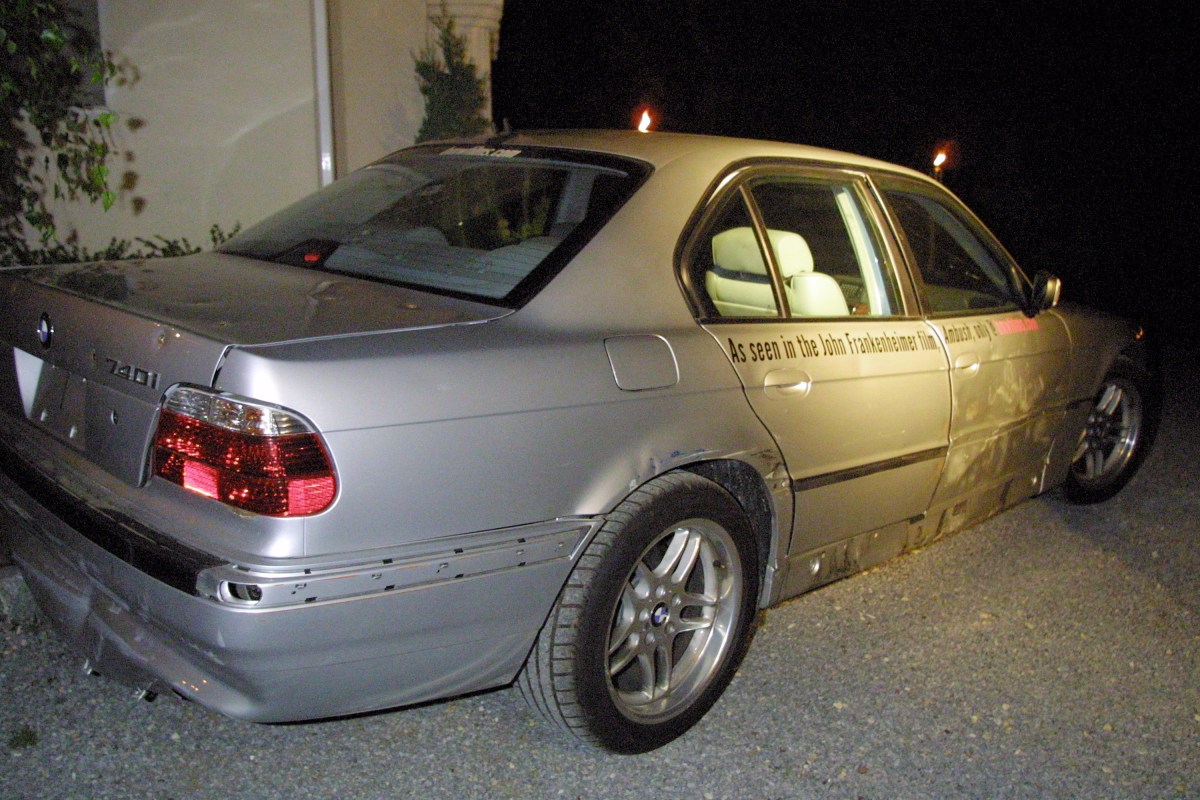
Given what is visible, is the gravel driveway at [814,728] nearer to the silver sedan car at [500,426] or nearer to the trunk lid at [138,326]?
the silver sedan car at [500,426]

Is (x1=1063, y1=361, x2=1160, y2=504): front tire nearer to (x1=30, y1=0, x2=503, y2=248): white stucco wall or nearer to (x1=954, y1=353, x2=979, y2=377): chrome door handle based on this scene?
(x1=954, y1=353, x2=979, y2=377): chrome door handle

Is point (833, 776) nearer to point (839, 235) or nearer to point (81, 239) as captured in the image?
point (839, 235)

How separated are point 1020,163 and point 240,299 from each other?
19982 millimetres

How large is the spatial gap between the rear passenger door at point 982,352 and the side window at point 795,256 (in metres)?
0.16

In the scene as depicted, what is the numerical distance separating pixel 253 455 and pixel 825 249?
2193 mm

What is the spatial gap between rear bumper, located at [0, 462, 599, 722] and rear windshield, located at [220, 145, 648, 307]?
679mm

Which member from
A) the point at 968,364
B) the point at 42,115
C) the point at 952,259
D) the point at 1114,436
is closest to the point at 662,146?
the point at 968,364

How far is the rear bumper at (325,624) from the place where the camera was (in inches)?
90.6

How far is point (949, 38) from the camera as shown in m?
22.3

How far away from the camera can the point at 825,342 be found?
3348mm

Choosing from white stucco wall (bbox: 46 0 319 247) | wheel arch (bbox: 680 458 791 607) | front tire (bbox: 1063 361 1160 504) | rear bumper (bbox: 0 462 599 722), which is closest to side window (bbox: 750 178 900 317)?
wheel arch (bbox: 680 458 791 607)

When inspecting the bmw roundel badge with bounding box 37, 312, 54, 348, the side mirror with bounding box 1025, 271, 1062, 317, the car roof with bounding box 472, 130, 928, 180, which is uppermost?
the car roof with bounding box 472, 130, 928, 180

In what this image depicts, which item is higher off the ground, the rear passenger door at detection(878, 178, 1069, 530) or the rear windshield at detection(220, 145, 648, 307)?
the rear windshield at detection(220, 145, 648, 307)

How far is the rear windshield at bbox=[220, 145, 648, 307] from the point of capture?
116 inches
